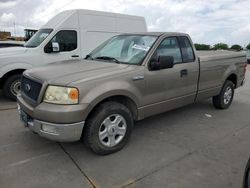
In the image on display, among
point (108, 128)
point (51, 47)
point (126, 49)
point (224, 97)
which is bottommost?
point (108, 128)

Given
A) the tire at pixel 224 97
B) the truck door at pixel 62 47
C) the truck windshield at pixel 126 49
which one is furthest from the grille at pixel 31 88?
the tire at pixel 224 97

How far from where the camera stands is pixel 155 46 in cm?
424

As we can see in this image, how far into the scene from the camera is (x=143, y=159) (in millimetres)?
3535

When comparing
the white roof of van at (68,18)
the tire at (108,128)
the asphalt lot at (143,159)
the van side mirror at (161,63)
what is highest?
the white roof of van at (68,18)

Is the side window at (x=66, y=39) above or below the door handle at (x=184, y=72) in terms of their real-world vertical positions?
above

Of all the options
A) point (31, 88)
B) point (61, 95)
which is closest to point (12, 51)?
point (31, 88)

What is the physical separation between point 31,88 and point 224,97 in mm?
4427

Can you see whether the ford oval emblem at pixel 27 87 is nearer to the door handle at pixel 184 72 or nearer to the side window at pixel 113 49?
the side window at pixel 113 49

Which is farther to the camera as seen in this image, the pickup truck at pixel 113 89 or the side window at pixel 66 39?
the side window at pixel 66 39

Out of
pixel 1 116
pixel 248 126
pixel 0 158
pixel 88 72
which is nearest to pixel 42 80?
pixel 88 72

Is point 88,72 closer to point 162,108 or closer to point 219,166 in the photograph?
point 162,108

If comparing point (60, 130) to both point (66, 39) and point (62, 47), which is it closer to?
point (62, 47)

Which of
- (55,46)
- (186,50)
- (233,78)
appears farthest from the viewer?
(55,46)

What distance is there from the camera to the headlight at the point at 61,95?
10.5ft
